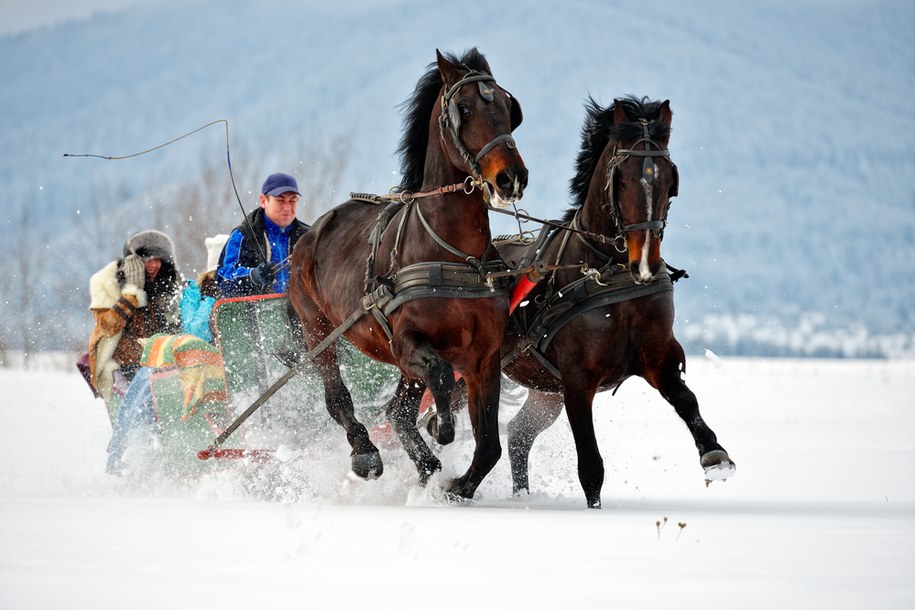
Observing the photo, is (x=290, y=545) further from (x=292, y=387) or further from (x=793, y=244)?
(x=793, y=244)

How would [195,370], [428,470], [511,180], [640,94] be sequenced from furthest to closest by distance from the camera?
[640,94]
[195,370]
[428,470]
[511,180]

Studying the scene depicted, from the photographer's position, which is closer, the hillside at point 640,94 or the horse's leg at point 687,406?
the horse's leg at point 687,406

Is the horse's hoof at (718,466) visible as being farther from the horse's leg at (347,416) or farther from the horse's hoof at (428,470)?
the horse's leg at (347,416)

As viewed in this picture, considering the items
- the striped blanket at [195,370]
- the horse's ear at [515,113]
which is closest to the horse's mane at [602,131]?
the horse's ear at [515,113]

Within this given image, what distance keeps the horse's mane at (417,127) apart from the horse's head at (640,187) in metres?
0.99

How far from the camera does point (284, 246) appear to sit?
8.75 m

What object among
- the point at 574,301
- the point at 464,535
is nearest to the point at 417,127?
the point at 574,301

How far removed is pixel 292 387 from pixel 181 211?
23.2 meters

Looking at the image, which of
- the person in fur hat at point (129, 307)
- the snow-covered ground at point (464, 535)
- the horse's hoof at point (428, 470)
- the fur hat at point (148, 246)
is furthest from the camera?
the fur hat at point (148, 246)

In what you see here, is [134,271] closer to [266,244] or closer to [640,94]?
[266,244]

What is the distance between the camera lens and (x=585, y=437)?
6.70 m

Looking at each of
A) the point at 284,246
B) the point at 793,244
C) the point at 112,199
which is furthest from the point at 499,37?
the point at 284,246

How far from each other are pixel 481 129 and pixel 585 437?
171cm

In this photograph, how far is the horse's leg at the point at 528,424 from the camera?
853cm
